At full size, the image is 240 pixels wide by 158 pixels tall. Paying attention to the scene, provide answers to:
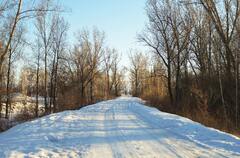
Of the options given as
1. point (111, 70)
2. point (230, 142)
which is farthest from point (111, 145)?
point (111, 70)

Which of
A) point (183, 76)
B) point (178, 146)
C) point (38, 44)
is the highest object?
point (38, 44)

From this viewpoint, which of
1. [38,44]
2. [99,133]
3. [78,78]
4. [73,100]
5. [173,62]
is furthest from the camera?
[78,78]

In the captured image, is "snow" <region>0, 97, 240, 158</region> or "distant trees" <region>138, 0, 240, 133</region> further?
"distant trees" <region>138, 0, 240, 133</region>

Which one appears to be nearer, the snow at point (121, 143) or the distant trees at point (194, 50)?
the snow at point (121, 143)

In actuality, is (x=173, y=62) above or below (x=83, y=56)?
below

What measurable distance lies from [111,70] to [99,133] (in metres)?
71.4

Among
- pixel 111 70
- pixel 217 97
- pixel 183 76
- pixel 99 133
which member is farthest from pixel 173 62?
pixel 111 70

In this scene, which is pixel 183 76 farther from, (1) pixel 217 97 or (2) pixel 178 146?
(2) pixel 178 146

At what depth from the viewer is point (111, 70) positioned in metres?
83.9

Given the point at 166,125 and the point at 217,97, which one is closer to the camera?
the point at 166,125

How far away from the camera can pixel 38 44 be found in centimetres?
4338

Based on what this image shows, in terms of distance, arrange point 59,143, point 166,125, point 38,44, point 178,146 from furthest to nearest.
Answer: point 38,44 < point 166,125 < point 59,143 < point 178,146

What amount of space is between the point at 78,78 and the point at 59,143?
45.3 metres

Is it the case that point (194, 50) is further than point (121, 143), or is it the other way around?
point (194, 50)
